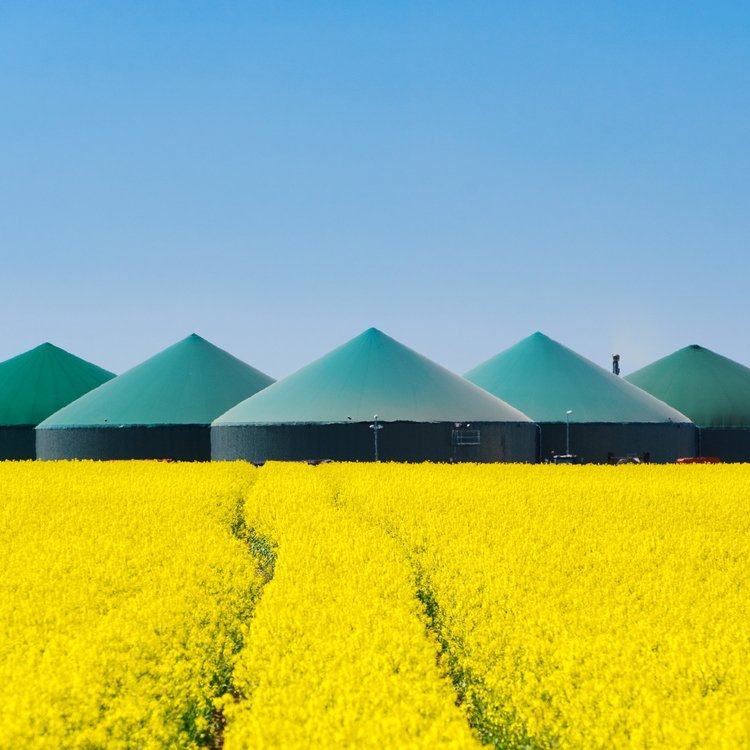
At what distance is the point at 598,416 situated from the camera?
239ft

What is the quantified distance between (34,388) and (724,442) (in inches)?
2464

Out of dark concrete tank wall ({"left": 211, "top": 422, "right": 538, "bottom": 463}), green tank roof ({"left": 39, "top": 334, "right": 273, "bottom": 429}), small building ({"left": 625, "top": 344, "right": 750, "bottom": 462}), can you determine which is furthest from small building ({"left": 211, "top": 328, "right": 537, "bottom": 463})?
small building ({"left": 625, "top": 344, "right": 750, "bottom": 462})

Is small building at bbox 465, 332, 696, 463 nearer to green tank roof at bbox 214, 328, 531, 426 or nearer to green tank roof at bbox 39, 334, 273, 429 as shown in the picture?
green tank roof at bbox 214, 328, 531, 426

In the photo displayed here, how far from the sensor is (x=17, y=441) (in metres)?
86.0

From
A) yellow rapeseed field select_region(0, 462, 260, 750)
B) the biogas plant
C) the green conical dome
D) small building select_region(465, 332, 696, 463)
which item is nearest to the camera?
yellow rapeseed field select_region(0, 462, 260, 750)

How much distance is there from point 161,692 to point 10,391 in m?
85.0

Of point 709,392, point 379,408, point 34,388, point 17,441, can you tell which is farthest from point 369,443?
point 34,388

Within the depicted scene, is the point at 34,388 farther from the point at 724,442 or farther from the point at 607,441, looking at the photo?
the point at 724,442

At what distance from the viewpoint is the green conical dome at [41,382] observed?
87125 mm

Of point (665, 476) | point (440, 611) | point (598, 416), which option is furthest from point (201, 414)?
point (440, 611)

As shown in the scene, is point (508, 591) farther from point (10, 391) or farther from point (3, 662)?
point (10, 391)

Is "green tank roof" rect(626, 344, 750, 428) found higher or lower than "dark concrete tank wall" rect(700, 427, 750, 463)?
higher

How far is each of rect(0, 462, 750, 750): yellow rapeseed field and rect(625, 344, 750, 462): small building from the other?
65485mm

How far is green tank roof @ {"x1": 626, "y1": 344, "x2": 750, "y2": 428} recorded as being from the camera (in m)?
87.2
